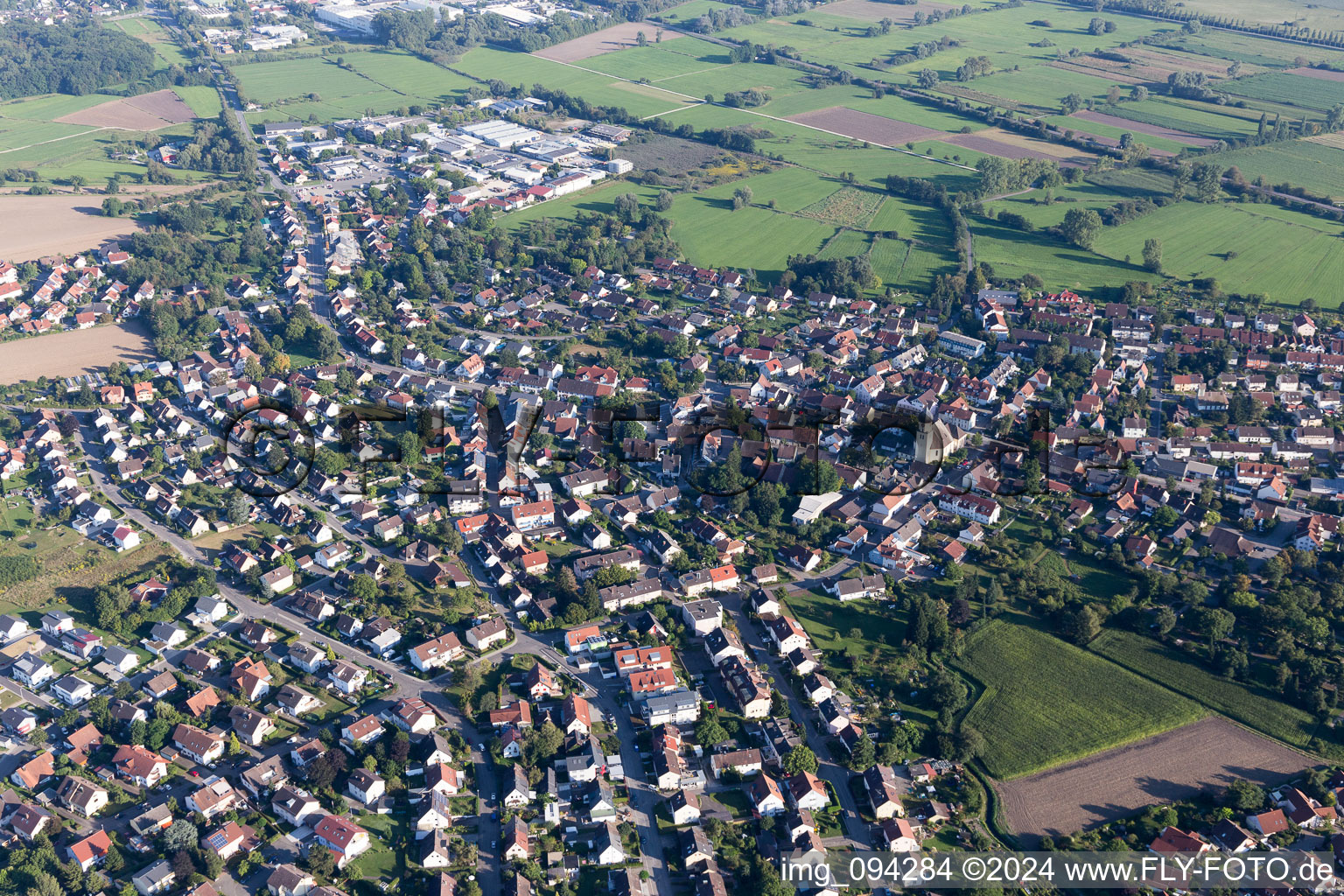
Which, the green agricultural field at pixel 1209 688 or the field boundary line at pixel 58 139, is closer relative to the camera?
the green agricultural field at pixel 1209 688

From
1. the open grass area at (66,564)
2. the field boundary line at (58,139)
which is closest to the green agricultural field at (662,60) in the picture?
the field boundary line at (58,139)

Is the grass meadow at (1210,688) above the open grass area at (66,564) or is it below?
above

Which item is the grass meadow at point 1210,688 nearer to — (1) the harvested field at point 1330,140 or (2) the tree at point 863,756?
(2) the tree at point 863,756

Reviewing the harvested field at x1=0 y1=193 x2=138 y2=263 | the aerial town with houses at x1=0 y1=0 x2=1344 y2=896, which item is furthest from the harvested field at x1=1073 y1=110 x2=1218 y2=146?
the harvested field at x1=0 y1=193 x2=138 y2=263

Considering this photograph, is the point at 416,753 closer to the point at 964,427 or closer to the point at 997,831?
the point at 997,831

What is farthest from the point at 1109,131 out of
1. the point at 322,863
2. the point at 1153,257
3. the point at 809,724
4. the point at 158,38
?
the point at 158,38

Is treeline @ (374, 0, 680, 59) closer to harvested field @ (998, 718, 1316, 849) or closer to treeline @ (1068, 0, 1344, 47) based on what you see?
treeline @ (1068, 0, 1344, 47)

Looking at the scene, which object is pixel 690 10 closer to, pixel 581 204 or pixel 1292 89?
pixel 581 204
